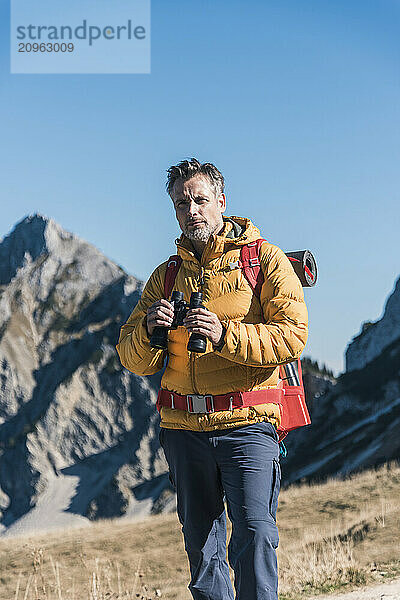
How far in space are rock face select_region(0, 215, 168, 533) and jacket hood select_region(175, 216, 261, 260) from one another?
102850 mm

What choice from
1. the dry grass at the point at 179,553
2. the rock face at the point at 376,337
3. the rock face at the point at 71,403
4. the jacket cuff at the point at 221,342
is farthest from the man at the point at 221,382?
the rock face at the point at 71,403

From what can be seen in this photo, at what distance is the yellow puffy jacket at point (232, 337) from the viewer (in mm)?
3750

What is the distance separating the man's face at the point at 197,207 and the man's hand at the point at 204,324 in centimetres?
69

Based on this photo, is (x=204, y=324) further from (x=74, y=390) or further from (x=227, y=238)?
(x=74, y=390)

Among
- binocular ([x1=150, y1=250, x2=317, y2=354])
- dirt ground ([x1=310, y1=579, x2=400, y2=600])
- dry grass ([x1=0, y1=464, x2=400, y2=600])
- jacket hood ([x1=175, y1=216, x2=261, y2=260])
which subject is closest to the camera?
binocular ([x1=150, y1=250, x2=317, y2=354])

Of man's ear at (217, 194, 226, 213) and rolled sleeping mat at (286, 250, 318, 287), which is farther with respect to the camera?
rolled sleeping mat at (286, 250, 318, 287)

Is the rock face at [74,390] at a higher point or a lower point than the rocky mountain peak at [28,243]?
lower

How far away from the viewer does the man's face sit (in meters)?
4.20

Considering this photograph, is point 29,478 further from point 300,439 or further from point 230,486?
point 230,486

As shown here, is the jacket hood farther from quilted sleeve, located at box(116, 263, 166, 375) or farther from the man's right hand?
the man's right hand

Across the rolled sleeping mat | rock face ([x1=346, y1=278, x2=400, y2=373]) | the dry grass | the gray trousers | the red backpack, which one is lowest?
the dry grass

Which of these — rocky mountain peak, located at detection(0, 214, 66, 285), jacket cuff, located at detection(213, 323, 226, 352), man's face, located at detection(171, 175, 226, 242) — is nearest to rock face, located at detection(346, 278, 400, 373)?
man's face, located at detection(171, 175, 226, 242)

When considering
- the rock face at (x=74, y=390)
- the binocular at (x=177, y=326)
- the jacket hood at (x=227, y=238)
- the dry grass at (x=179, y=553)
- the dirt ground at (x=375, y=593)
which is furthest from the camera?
the rock face at (x=74, y=390)

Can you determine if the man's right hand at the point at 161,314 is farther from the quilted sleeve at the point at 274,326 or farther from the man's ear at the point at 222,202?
the man's ear at the point at 222,202
